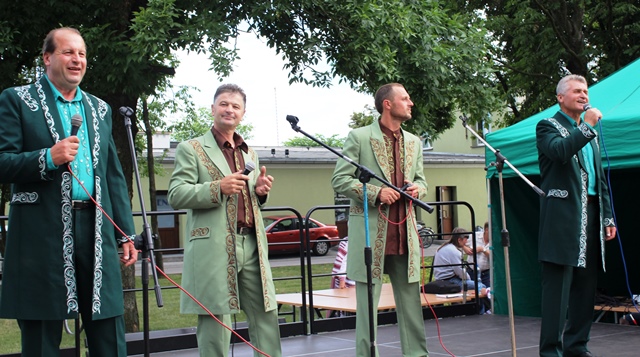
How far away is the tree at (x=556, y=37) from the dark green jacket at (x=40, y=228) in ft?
45.4

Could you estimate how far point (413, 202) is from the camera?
4832 millimetres

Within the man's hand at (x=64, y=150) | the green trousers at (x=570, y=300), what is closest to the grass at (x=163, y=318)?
the green trousers at (x=570, y=300)

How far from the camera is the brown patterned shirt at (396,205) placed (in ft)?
16.3

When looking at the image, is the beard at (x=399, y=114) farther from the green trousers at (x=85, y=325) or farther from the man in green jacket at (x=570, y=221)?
the green trousers at (x=85, y=325)

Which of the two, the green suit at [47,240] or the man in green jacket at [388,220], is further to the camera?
the man in green jacket at [388,220]

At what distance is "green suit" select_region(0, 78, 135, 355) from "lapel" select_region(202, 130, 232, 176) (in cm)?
98

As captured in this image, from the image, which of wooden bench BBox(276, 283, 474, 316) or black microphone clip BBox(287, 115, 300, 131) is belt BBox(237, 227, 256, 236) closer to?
black microphone clip BBox(287, 115, 300, 131)

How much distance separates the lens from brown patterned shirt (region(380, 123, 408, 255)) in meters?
4.97

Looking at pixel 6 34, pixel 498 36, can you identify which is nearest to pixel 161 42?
pixel 6 34

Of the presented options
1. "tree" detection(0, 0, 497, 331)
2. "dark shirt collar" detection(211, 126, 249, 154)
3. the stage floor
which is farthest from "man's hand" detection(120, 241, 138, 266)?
"tree" detection(0, 0, 497, 331)

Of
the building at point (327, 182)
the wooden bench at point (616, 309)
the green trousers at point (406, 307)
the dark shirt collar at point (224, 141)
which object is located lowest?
the wooden bench at point (616, 309)

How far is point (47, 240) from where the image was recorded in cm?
327

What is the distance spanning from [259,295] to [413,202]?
1.13m

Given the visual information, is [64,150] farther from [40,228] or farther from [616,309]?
[616,309]
